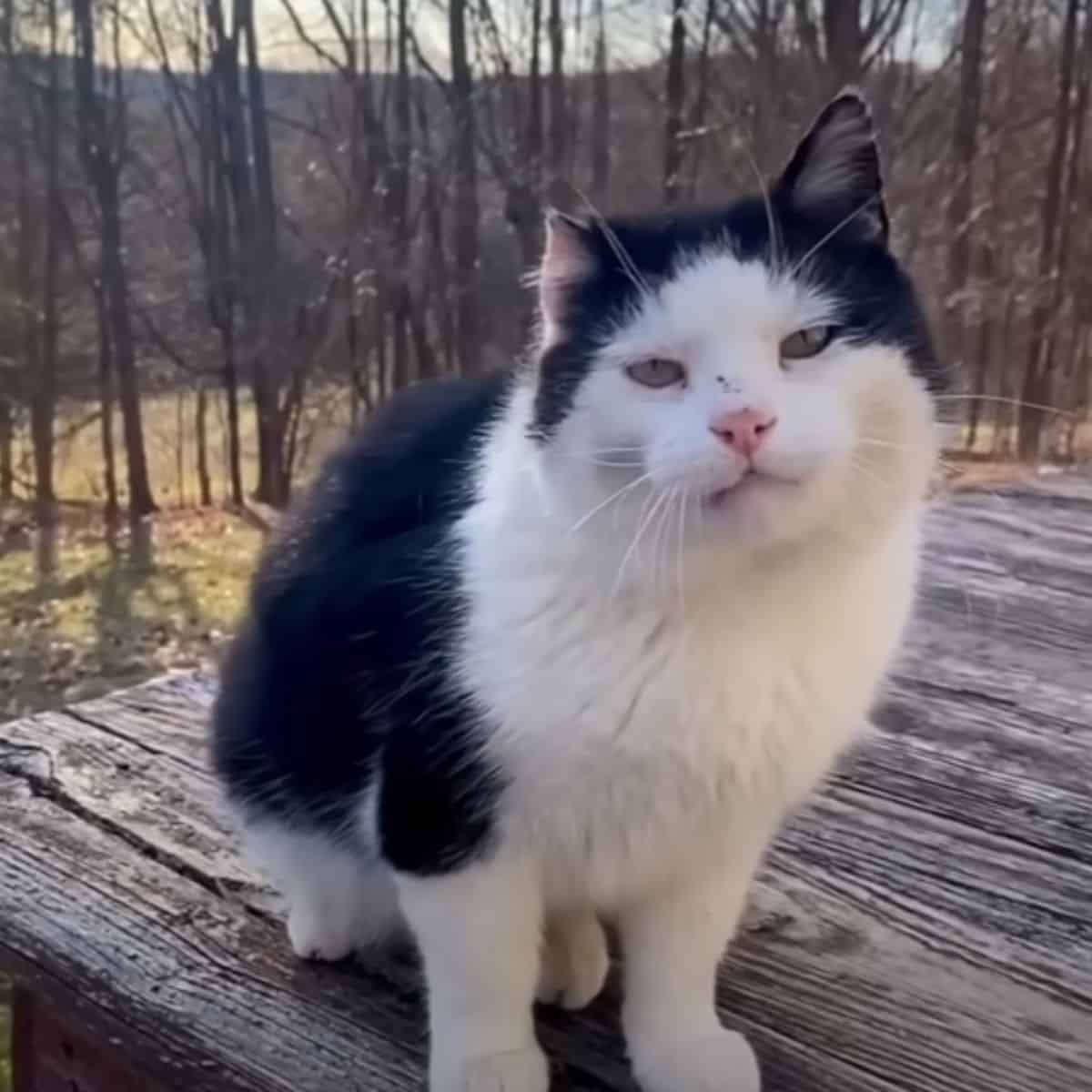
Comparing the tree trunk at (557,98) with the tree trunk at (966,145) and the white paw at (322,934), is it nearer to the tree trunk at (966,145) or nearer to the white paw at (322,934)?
the tree trunk at (966,145)

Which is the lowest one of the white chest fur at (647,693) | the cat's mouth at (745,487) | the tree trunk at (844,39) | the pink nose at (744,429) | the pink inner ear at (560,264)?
the white chest fur at (647,693)

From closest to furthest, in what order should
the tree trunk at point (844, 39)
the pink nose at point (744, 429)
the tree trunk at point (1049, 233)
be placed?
the pink nose at point (744, 429) < the tree trunk at point (844, 39) < the tree trunk at point (1049, 233)

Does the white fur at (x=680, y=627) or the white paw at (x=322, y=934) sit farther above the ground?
the white fur at (x=680, y=627)

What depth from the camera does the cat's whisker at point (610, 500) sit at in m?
0.61

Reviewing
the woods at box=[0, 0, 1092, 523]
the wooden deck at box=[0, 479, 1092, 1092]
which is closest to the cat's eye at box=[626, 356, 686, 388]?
the wooden deck at box=[0, 479, 1092, 1092]

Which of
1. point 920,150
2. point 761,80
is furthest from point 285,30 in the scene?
point 920,150

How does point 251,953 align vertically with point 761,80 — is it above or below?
below

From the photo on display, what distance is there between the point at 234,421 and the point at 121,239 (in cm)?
27

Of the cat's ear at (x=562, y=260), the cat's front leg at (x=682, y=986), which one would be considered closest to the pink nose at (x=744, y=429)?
the cat's ear at (x=562, y=260)

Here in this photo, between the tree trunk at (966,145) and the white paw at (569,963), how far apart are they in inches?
62.9

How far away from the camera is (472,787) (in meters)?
0.66

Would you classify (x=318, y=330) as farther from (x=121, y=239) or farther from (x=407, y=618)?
(x=407, y=618)

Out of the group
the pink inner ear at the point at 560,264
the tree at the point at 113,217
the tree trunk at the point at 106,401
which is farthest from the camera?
the tree trunk at the point at 106,401

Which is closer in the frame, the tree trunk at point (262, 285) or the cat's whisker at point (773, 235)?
the cat's whisker at point (773, 235)
